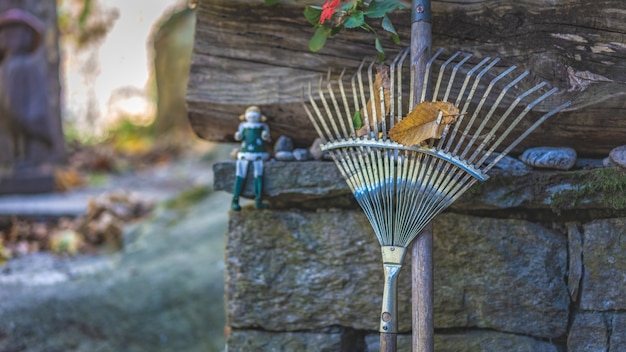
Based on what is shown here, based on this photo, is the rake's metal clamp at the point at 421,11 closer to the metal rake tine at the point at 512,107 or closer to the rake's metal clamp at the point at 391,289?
the metal rake tine at the point at 512,107

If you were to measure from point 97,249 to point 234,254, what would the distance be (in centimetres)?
295

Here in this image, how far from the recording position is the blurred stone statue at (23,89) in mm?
6641

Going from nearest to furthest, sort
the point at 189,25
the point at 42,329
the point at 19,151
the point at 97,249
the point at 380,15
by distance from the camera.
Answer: the point at 380,15 < the point at 42,329 < the point at 97,249 < the point at 19,151 < the point at 189,25

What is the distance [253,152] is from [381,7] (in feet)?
2.01

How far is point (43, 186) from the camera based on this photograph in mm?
6512

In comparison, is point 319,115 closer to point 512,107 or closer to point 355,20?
point 355,20

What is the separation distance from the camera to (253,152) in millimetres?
2168

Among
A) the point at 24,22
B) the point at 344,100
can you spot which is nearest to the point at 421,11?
the point at 344,100

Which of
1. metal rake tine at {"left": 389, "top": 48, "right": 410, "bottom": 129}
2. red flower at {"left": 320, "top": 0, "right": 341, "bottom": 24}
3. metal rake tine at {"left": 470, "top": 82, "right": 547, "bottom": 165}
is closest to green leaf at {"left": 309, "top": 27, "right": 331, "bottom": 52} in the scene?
red flower at {"left": 320, "top": 0, "right": 341, "bottom": 24}

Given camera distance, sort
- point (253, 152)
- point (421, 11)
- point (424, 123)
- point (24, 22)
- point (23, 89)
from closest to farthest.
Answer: point (424, 123) → point (421, 11) → point (253, 152) → point (24, 22) → point (23, 89)

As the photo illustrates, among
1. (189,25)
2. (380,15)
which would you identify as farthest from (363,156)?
(189,25)

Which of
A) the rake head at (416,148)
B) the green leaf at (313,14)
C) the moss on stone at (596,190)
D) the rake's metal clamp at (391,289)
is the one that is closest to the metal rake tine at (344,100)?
the rake head at (416,148)

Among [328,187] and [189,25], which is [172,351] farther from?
[189,25]

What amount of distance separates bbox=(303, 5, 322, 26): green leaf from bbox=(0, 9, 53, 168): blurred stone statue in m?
5.43
